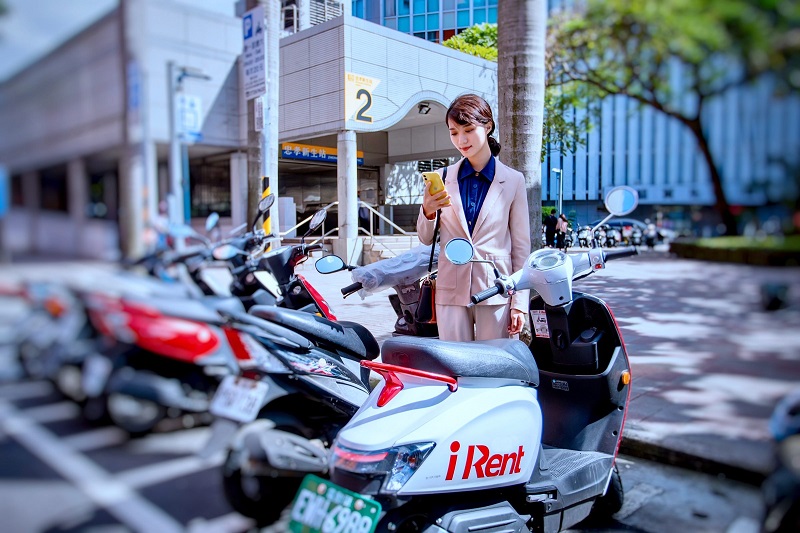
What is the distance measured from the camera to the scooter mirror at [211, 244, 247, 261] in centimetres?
188

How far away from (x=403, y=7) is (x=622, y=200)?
140 cm

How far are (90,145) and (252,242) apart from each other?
1297mm

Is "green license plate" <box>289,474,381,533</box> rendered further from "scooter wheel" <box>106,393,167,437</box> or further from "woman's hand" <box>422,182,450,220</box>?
"woman's hand" <box>422,182,450,220</box>

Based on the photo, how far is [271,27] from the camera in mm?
1869

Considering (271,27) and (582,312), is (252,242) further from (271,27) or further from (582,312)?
(582,312)

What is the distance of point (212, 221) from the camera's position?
5.67 ft

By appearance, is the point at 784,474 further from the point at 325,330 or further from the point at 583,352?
the point at 325,330

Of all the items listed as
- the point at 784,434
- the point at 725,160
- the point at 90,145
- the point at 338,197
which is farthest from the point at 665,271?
the point at 338,197

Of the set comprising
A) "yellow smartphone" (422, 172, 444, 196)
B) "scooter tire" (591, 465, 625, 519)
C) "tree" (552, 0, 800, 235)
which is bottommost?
"scooter tire" (591, 465, 625, 519)

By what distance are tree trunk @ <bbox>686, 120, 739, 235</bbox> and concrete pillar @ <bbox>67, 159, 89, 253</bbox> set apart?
119cm

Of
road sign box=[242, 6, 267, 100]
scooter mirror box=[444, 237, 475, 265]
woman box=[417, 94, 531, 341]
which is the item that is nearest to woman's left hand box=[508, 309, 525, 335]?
woman box=[417, 94, 531, 341]

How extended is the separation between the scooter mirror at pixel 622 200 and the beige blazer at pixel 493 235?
533 mm

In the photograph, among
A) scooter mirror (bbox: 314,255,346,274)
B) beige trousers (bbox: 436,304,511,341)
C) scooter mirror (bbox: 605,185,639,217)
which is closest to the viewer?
scooter mirror (bbox: 605,185,639,217)

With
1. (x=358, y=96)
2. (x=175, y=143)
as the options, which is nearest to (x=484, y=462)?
(x=175, y=143)
